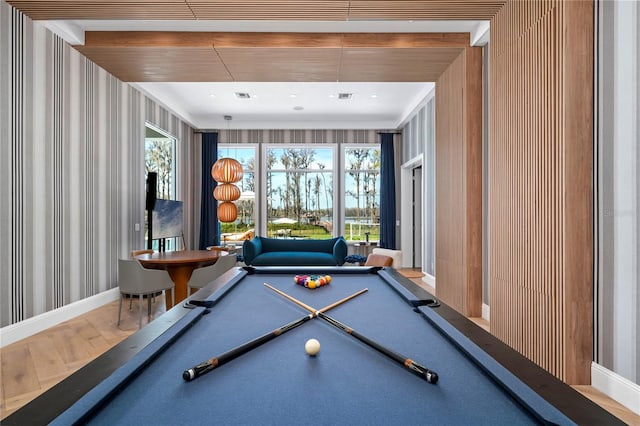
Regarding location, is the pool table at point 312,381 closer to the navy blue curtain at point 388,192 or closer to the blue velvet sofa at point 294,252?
the blue velvet sofa at point 294,252

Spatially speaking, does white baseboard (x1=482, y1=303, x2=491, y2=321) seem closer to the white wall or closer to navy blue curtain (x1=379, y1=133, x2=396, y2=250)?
the white wall

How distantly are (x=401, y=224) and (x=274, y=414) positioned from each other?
731cm

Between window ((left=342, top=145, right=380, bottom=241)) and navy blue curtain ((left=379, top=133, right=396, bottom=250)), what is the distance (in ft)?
0.84

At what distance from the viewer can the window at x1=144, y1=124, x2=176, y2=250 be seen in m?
6.04

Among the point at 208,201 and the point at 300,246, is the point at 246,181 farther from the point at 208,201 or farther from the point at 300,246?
the point at 300,246

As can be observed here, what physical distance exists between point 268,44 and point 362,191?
4.71 m

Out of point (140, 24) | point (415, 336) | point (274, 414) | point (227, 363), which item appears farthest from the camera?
point (140, 24)

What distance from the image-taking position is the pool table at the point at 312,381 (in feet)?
2.55

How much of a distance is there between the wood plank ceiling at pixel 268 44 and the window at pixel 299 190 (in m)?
3.29

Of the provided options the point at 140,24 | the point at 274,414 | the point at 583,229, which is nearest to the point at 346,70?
the point at 140,24

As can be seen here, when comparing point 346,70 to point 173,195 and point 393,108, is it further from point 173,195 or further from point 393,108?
point 173,195

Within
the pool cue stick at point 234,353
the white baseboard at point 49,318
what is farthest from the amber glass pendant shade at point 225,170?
the pool cue stick at point 234,353

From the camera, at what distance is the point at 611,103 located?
220 cm

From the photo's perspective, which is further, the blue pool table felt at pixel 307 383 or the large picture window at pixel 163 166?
the large picture window at pixel 163 166
